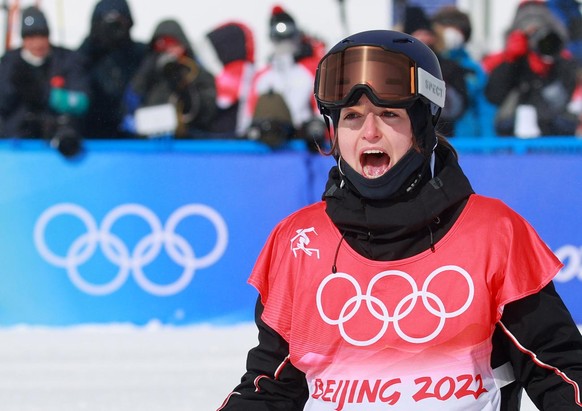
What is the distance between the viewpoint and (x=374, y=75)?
237 centimetres

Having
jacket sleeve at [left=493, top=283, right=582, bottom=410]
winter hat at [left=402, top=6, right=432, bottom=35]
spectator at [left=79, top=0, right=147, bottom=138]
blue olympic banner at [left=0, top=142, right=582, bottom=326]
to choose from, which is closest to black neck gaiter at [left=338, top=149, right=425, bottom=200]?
jacket sleeve at [left=493, top=283, right=582, bottom=410]

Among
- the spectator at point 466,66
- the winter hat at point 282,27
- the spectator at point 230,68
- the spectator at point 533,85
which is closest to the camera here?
the spectator at point 533,85

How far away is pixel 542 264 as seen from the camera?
2262 mm

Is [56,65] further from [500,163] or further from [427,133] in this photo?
[427,133]

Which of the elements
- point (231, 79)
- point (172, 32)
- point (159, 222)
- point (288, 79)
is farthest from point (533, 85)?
point (159, 222)

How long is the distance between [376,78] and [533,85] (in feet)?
17.5

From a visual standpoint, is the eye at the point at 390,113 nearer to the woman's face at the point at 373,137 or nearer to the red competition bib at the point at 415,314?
the woman's face at the point at 373,137

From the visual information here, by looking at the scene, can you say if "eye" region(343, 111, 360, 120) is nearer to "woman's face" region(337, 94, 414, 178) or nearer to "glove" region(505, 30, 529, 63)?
"woman's face" region(337, 94, 414, 178)

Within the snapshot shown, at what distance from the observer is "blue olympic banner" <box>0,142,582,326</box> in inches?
268

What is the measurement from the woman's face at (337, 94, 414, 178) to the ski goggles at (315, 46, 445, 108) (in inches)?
1.2

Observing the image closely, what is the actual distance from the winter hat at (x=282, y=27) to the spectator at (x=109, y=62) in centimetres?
98

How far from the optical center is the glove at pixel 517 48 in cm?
758

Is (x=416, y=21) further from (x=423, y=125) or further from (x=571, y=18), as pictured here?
(x=423, y=125)

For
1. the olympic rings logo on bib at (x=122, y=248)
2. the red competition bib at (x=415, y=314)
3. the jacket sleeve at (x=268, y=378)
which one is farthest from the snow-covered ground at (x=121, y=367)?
the red competition bib at (x=415, y=314)
